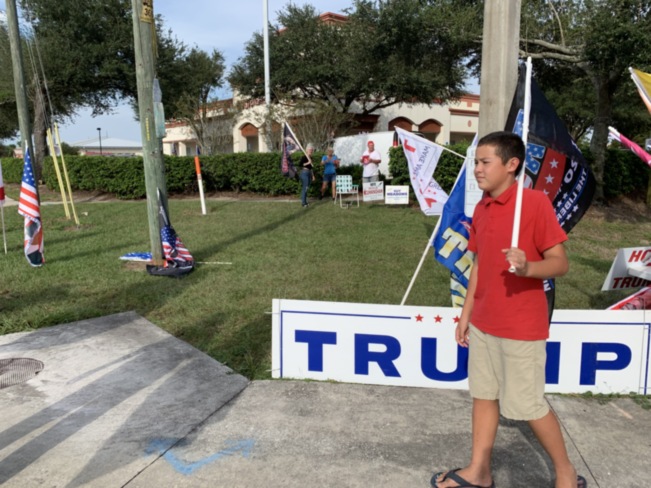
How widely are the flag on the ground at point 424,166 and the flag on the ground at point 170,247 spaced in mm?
3437

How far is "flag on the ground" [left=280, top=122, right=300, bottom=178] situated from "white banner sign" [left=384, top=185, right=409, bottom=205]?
3.34 meters

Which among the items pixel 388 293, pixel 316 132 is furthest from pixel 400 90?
pixel 388 293

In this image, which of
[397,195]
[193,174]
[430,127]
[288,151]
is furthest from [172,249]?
[430,127]

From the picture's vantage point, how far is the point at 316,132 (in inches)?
883

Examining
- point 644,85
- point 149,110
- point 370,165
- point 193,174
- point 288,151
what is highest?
point 149,110

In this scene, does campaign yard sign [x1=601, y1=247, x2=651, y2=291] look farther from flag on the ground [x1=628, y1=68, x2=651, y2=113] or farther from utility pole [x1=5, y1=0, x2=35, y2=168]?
utility pole [x1=5, y1=0, x2=35, y2=168]

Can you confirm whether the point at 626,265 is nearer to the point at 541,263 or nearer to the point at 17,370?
the point at 541,263

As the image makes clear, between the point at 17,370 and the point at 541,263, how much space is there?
413 cm

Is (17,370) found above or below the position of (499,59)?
below

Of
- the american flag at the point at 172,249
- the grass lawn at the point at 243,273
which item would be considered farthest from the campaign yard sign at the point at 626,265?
the american flag at the point at 172,249

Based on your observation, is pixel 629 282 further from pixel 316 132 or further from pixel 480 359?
pixel 316 132

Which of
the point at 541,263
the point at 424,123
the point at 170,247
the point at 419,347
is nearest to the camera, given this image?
the point at 541,263

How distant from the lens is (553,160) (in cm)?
355

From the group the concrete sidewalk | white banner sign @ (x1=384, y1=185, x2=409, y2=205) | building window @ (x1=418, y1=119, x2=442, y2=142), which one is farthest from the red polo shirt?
building window @ (x1=418, y1=119, x2=442, y2=142)
